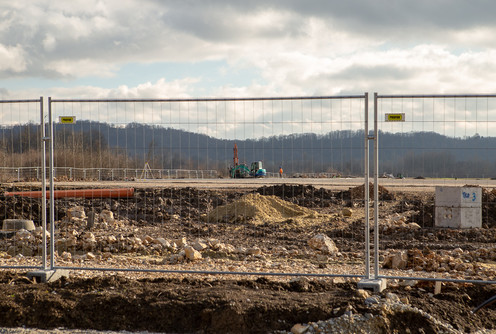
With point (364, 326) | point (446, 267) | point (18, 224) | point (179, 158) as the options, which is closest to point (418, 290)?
point (364, 326)

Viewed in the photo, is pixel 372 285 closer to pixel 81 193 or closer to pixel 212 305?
pixel 212 305

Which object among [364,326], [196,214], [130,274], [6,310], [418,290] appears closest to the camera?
[364,326]

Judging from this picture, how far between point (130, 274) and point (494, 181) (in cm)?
662

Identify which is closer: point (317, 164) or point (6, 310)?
point (6, 310)

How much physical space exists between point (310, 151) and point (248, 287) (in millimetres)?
2538

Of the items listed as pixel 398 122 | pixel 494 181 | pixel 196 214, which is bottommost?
pixel 196 214

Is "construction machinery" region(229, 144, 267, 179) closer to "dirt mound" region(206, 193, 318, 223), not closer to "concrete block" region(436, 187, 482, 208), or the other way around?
"dirt mound" region(206, 193, 318, 223)

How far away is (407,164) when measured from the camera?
838 centimetres

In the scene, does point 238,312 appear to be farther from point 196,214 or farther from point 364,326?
point 196,214

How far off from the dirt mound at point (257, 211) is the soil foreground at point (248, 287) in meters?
1.42

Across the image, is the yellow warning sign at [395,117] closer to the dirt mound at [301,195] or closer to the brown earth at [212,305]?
the brown earth at [212,305]

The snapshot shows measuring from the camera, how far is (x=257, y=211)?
60.8 feet

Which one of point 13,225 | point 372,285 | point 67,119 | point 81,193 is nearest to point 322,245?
point 372,285

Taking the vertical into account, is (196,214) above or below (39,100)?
below
